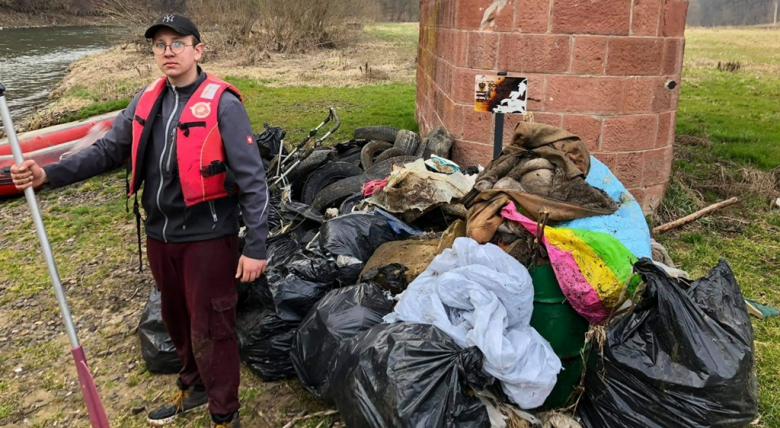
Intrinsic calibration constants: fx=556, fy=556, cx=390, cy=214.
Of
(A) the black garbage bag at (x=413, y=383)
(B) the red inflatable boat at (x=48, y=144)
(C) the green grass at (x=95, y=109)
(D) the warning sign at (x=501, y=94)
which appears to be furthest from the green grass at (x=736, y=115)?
(C) the green grass at (x=95, y=109)

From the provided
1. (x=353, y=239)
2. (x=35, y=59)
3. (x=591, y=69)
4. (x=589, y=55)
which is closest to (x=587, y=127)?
(x=591, y=69)

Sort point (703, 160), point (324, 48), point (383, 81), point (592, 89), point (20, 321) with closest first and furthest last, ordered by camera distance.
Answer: point (20, 321)
point (592, 89)
point (703, 160)
point (383, 81)
point (324, 48)

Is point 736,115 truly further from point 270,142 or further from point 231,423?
point 231,423

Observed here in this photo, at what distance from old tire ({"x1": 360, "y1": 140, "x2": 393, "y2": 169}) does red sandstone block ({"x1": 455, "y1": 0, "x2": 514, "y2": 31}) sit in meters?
1.58

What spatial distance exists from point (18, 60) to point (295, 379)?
25215mm

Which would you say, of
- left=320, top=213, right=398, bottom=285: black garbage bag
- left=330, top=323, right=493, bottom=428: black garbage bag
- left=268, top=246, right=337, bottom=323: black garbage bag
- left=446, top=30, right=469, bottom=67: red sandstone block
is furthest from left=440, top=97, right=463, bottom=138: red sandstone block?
left=330, top=323, right=493, bottom=428: black garbage bag

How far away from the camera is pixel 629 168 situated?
453 cm

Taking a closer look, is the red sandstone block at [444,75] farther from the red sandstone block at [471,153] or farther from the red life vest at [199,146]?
the red life vest at [199,146]

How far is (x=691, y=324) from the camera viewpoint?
2164 mm

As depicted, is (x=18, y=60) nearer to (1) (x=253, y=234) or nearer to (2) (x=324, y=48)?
(2) (x=324, y=48)

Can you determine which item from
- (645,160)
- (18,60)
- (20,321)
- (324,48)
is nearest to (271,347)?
(20,321)

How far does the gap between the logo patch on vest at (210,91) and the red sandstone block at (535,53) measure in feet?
8.68

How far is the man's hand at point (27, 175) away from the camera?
218 centimetres

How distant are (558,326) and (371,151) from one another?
137 inches
